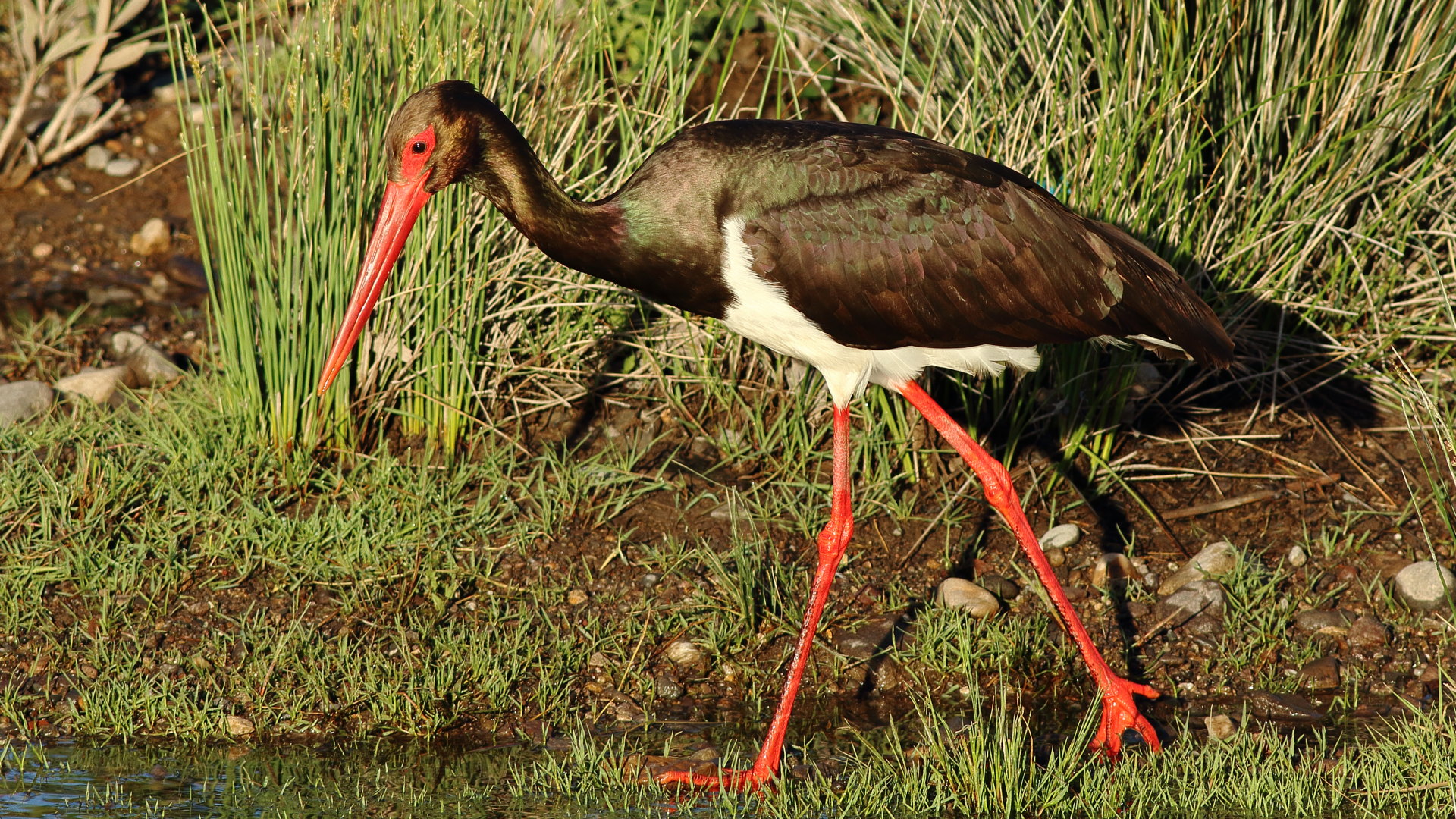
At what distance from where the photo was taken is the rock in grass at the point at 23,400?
17.2ft

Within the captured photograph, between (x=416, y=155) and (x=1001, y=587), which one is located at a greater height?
(x=416, y=155)

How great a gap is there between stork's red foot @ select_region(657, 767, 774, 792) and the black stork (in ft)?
0.05

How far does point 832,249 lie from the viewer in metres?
3.91

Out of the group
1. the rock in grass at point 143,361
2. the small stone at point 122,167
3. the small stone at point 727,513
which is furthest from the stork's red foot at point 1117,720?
the small stone at point 122,167

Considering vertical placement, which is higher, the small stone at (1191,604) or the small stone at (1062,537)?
the small stone at (1191,604)

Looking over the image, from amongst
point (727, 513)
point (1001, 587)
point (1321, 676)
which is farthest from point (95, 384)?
point (1321, 676)

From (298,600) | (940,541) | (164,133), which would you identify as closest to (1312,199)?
(940,541)

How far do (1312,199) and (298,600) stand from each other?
3531mm

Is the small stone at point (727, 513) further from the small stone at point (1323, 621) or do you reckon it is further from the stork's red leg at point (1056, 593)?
the small stone at point (1323, 621)

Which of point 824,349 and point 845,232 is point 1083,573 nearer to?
point 824,349

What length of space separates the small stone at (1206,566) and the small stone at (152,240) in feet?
15.6

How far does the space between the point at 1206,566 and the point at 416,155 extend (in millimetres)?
2608

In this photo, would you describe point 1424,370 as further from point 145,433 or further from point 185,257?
point 185,257

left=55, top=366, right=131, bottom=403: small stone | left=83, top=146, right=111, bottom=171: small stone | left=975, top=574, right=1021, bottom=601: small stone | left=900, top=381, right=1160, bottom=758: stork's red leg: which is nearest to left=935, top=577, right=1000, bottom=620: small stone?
left=975, top=574, right=1021, bottom=601: small stone
